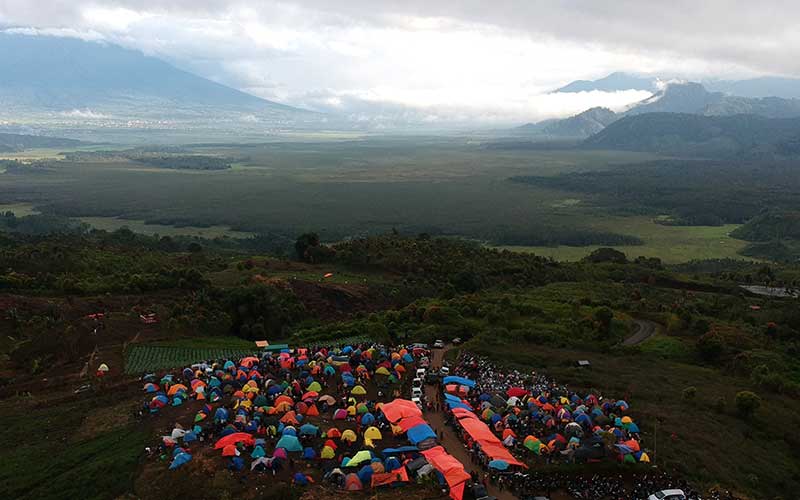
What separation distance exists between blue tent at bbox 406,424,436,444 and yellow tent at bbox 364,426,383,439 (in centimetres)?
124

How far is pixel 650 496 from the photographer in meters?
22.0

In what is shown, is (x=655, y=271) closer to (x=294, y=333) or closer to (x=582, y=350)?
(x=582, y=350)

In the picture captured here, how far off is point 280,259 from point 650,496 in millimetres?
53970

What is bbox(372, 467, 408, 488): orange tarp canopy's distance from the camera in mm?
22069

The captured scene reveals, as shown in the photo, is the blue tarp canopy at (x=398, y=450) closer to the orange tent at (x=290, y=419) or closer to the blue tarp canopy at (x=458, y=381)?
the orange tent at (x=290, y=419)

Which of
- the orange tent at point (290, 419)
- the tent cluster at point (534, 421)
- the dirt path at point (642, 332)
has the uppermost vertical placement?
the orange tent at point (290, 419)

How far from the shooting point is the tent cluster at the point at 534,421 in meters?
24.4

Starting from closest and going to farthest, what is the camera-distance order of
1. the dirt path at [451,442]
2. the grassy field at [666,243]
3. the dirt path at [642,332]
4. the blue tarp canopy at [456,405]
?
the dirt path at [451,442] < the blue tarp canopy at [456,405] < the dirt path at [642,332] < the grassy field at [666,243]

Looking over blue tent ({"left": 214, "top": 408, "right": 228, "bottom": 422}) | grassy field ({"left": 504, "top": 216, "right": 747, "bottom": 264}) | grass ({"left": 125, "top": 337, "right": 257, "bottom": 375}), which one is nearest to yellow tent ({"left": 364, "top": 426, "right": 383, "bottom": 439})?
blue tent ({"left": 214, "top": 408, "right": 228, "bottom": 422})

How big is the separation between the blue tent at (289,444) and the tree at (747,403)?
23157 mm

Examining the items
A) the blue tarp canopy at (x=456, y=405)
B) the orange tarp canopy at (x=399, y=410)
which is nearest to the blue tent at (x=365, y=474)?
the orange tarp canopy at (x=399, y=410)

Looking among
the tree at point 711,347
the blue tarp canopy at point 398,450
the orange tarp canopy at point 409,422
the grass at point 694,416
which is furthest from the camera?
the tree at point 711,347

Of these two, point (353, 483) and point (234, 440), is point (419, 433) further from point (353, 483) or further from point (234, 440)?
point (234, 440)

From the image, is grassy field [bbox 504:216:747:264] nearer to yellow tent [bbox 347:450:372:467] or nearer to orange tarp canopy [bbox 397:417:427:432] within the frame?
orange tarp canopy [bbox 397:417:427:432]
